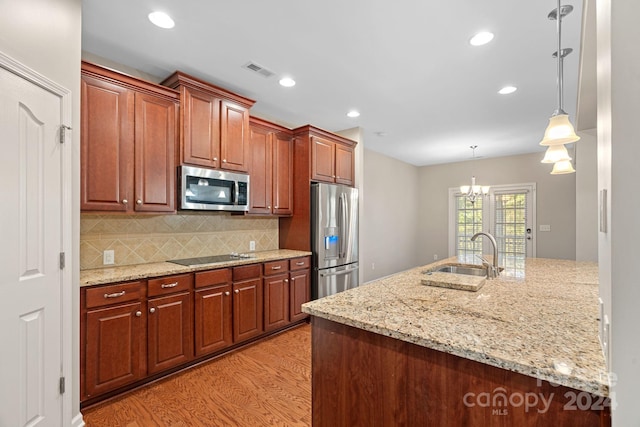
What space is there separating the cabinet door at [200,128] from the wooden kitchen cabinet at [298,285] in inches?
56.8

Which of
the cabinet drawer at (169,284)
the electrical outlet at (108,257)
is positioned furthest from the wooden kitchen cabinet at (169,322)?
the electrical outlet at (108,257)

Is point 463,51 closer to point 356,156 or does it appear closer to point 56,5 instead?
point 356,156

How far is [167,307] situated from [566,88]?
4339mm

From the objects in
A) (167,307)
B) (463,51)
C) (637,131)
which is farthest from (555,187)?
(167,307)

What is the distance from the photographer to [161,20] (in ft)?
6.66

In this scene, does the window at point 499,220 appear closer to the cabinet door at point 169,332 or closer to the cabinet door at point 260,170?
the cabinet door at point 260,170

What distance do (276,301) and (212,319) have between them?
76 centimetres

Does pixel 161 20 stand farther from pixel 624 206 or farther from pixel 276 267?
pixel 624 206

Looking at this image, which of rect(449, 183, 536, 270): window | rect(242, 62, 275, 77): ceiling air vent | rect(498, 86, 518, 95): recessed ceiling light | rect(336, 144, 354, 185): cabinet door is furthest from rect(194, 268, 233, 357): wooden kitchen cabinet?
rect(449, 183, 536, 270): window

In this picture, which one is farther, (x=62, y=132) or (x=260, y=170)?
(x=260, y=170)

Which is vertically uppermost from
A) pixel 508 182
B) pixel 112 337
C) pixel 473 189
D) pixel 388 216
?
pixel 508 182

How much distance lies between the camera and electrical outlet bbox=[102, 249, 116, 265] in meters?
2.45

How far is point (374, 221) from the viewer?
593 cm

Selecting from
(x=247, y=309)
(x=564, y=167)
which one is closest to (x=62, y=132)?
(x=247, y=309)
